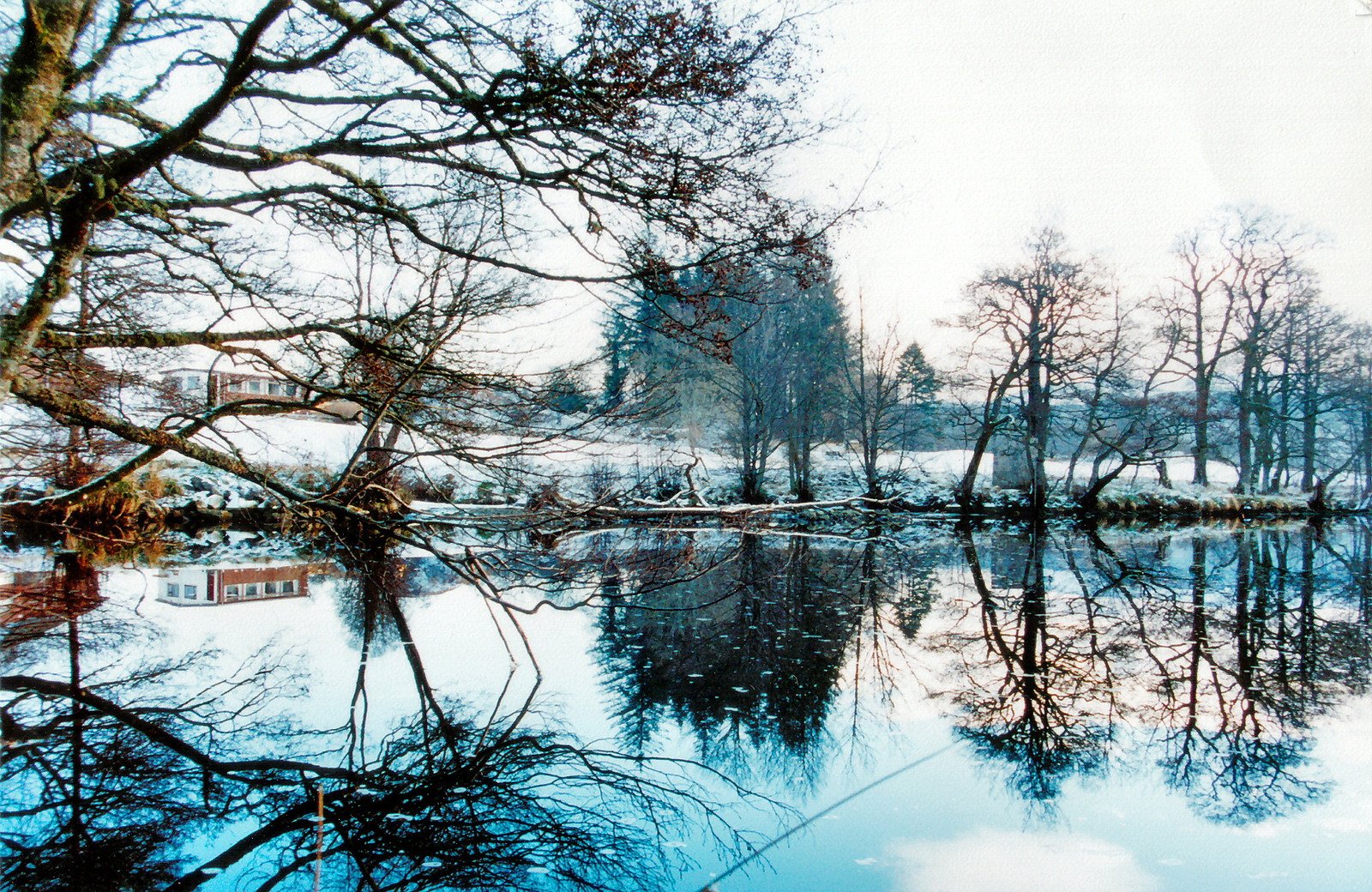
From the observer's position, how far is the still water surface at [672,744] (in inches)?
108

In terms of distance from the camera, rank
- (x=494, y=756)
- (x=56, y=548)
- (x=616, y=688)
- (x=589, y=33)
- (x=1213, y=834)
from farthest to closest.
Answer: (x=56, y=548) → (x=616, y=688) → (x=589, y=33) → (x=494, y=756) → (x=1213, y=834)

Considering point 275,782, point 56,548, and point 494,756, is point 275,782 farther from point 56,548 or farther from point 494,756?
point 56,548

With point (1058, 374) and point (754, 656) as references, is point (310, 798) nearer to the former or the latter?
point (754, 656)

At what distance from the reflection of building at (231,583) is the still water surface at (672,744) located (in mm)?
148

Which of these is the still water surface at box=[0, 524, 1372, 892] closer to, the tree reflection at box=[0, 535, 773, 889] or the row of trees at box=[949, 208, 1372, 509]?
the tree reflection at box=[0, 535, 773, 889]

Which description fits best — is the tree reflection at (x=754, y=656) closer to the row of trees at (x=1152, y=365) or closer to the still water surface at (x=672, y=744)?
the still water surface at (x=672, y=744)

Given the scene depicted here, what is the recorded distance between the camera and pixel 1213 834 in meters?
3.06

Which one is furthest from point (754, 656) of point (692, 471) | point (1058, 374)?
point (1058, 374)

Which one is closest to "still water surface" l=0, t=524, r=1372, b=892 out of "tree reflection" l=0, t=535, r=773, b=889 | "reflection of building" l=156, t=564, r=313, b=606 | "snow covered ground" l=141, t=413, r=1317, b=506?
"tree reflection" l=0, t=535, r=773, b=889

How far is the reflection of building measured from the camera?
7.62 m

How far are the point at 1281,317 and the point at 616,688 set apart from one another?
24422mm

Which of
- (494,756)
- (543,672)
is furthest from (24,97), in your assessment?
(543,672)

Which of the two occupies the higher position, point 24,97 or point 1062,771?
point 24,97

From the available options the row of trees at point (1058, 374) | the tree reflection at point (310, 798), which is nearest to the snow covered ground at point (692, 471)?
the row of trees at point (1058, 374)
